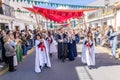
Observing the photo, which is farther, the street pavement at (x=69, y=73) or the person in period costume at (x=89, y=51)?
the person in period costume at (x=89, y=51)

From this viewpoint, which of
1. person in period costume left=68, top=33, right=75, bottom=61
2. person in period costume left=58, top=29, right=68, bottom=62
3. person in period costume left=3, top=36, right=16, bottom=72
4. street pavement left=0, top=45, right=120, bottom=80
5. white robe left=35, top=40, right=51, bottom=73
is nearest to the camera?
street pavement left=0, top=45, right=120, bottom=80

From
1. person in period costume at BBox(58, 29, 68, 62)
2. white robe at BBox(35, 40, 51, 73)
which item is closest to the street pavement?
white robe at BBox(35, 40, 51, 73)

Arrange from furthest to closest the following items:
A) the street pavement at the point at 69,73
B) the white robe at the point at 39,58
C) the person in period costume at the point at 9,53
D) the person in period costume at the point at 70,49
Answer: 1. the person in period costume at the point at 70,49
2. the person in period costume at the point at 9,53
3. the white robe at the point at 39,58
4. the street pavement at the point at 69,73

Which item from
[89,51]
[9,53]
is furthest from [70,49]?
[9,53]

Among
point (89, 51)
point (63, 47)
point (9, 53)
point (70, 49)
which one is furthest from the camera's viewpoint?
point (70, 49)

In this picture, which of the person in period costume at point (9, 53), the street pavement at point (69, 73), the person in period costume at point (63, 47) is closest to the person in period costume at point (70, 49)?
the person in period costume at point (63, 47)

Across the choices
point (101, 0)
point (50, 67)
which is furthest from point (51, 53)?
point (101, 0)

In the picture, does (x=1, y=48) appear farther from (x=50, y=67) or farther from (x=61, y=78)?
(x=61, y=78)

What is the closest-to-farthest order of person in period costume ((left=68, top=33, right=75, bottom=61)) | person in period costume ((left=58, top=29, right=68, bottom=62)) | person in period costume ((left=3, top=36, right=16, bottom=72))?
person in period costume ((left=3, top=36, right=16, bottom=72))
person in period costume ((left=58, top=29, right=68, bottom=62))
person in period costume ((left=68, top=33, right=75, bottom=61))

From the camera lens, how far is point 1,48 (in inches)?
439

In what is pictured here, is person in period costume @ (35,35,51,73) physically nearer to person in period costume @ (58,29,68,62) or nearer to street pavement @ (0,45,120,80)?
street pavement @ (0,45,120,80)

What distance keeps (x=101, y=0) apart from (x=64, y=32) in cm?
3009

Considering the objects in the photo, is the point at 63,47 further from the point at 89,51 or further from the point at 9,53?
the point at 9,53

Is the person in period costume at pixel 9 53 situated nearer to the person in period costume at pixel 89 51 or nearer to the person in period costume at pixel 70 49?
the person in period costume at pixel 89 51
